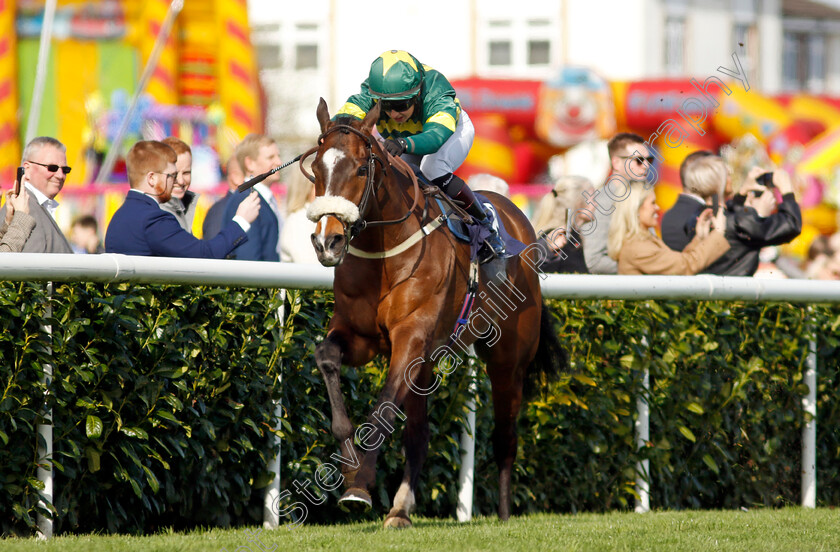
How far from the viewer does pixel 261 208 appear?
6.39 m

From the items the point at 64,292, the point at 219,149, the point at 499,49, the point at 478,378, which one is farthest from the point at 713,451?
the point at 499,49

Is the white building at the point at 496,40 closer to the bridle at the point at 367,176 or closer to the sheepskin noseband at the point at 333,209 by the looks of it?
the bridle at the point at 367,176

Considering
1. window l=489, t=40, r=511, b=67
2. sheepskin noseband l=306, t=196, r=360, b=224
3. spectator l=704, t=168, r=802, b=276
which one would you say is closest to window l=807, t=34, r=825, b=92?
window l=489, t=40, r=511, b=67

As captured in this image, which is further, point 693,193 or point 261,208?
point 693,193

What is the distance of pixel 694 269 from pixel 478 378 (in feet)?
5.91

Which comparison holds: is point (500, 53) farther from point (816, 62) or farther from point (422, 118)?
point (422, 118)

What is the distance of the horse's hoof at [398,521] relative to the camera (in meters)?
4.88

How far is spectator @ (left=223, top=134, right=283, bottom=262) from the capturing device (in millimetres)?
6320

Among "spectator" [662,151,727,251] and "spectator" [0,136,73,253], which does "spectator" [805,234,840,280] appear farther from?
"spectator" [0,136,73,253]

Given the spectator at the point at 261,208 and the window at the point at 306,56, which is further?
the window at the point at 306,56

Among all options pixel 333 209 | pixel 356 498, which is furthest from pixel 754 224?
pixel 356 498

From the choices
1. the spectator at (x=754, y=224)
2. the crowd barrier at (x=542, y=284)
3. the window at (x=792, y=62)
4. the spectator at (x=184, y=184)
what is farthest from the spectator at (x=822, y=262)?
the window at (x=792, y=62)

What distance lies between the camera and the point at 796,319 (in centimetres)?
698

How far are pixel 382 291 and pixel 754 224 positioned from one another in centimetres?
315
